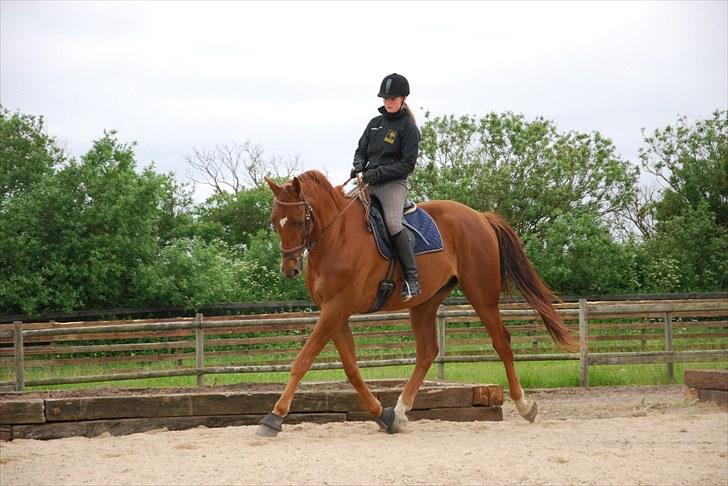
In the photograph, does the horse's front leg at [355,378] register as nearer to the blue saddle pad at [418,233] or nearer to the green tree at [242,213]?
the blue saddle pad at [418,233]

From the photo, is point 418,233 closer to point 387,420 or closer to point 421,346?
point 421,346

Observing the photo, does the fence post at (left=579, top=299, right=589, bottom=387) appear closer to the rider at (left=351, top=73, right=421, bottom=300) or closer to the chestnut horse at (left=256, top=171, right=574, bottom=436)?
the chestnut horse at (left=256, top=171, right=574, bottom=436)

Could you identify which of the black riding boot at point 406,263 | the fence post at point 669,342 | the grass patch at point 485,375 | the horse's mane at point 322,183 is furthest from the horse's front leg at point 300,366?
the fence post at point 669,342

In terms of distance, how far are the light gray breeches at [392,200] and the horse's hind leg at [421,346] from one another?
1.11 meters

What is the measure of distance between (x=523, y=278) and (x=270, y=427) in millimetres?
3076

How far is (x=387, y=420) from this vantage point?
789cm

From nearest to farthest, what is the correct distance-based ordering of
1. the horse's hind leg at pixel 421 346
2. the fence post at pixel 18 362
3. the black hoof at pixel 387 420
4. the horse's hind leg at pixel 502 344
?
the black hoof at pixel 387 420
the horse's hind leg at pixel 421 346
the horse's hind leg at pixel 502 344
the fence post at pixel 18 362

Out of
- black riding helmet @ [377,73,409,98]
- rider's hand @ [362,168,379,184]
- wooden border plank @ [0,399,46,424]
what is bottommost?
wooden border plank @ [0,399,46,424]

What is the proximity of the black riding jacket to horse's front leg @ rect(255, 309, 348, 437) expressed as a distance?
129cm

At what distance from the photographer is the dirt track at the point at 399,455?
5.88m

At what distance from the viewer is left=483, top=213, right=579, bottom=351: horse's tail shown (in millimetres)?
9109

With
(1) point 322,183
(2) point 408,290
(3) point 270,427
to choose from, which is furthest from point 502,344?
(3) point 270,427

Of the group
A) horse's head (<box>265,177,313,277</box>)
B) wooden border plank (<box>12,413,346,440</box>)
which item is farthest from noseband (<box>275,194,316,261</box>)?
wooden border plank (<box>12,413,346,440</box>)

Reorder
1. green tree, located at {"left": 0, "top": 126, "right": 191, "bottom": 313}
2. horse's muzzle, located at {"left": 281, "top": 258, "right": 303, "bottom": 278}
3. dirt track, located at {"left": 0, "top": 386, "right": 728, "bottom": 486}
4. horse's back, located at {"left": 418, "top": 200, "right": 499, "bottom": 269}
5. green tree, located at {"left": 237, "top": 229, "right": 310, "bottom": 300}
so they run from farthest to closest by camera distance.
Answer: green tree, located at {"left": 237, "top": 229, "right": 310, "bottom": 300} → green tree, located at {"left": 0, "top": 126, "right": 191, "bottom": 313} → horse's back, located at {"left": 418, "top": 200, "right": 499, "bottom": 269} → horse's muzzle, located at {"left": 281, "top": 258, "right": 303, "bottom": 278} → dirt track, located at {"left": 0, "top": 386, "right": 728, "bottom": 486}
